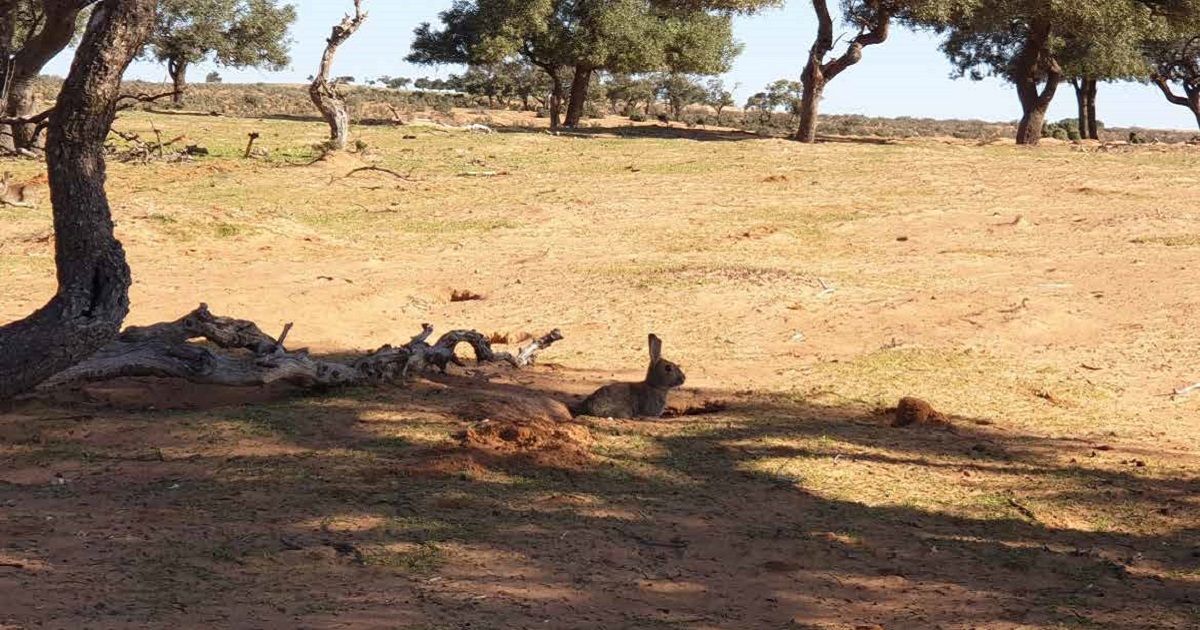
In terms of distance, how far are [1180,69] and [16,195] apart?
1434 inches

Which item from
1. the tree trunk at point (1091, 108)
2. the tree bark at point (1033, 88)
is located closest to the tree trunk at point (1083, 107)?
the tree trunk at point (1091, 108)

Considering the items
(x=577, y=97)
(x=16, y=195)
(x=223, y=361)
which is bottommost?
(x=223, y=361)

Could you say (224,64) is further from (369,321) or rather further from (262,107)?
(369,321)

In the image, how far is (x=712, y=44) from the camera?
112 feet

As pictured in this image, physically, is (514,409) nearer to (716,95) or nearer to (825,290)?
(825,290)

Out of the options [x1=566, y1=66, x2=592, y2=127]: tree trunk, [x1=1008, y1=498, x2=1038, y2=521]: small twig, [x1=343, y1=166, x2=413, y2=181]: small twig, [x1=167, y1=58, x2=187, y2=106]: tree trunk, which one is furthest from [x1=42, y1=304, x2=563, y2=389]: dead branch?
[x1=167, y1=58, x2=187, y2=106]: tree trunk

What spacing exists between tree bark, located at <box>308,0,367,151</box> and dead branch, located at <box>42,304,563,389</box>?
13.0 m

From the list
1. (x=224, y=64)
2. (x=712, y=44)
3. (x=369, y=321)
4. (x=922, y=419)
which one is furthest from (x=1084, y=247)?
(x=224, y=64)

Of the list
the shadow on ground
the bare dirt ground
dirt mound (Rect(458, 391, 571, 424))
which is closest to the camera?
the shadow on ground

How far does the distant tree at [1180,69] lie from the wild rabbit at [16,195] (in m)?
32.6

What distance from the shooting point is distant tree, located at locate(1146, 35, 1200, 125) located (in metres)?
38.6

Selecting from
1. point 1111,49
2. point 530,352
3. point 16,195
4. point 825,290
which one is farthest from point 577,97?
point 530,352

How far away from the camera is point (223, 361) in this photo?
703 cm

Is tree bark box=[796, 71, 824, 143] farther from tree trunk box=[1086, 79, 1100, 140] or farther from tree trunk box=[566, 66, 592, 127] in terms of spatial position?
tree trunk box=[1086, 79, 1100, 140]
